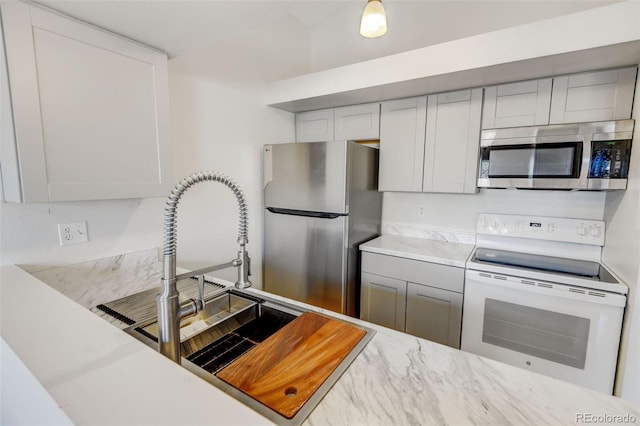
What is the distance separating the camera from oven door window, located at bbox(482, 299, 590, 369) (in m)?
1.56

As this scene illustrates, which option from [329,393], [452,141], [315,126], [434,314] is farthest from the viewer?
[315,126]

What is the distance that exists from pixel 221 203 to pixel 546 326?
2237mm

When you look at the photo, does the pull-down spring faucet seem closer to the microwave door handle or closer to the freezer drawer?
the freezer drawer

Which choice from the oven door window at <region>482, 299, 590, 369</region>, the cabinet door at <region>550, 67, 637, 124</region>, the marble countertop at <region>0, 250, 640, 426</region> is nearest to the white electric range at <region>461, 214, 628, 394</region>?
the oven door window at <region>482, 299, 590, 369</region>

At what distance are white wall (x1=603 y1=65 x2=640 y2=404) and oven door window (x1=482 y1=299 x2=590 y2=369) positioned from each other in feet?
0.55

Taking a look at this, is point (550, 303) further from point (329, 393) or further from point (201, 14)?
point (201, 14)

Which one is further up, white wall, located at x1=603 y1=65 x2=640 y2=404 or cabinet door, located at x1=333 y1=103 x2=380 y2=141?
cabinet door, located at x1=333 y1=103 x2=380 y2=141

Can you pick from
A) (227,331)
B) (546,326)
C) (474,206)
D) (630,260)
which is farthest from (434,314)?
(227,331)

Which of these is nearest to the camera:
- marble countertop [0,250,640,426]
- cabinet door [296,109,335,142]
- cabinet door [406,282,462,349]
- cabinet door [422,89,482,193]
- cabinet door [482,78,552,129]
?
marble countertop [0,250,640,426]

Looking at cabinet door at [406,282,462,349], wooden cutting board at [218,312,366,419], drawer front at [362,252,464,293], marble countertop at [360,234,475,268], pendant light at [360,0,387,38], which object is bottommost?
cabinet door at [406,282,462,349]

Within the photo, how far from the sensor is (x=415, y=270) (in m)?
2.02

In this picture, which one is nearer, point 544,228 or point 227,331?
point 227,331

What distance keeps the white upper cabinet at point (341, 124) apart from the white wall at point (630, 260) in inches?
60.6

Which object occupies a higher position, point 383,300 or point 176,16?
point 176,16
